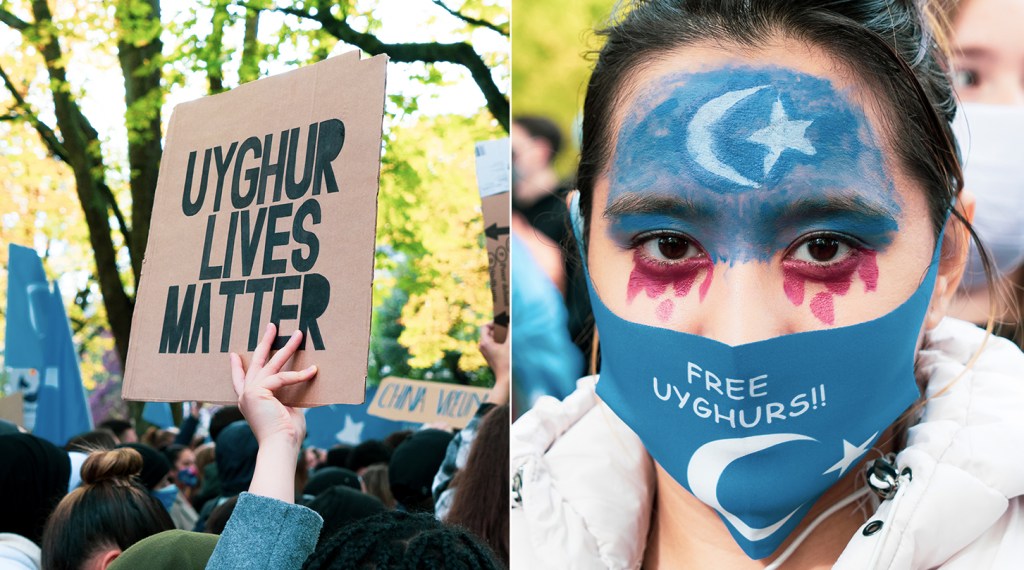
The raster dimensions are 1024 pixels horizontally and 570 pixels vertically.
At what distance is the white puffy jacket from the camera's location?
1.71 m

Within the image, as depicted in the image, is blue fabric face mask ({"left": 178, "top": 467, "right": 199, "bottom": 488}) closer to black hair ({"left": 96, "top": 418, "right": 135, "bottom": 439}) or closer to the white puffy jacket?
black hair ({"left": 96, "top": 418, "right": 135, "bottom": 439})

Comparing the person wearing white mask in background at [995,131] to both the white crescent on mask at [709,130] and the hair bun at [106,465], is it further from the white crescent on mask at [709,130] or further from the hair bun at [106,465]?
the hair bun at [106,465]

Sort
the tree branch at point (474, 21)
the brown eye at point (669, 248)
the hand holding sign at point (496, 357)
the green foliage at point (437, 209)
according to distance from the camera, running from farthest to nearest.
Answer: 1. the green foliage at point (437, 209)
2. the tree branch at point (474, 21)
3. the hand holding sign at point (496, 357)
4. the brown eye at point (669, 248)

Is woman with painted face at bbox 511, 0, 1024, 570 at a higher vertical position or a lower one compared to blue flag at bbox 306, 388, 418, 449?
higher

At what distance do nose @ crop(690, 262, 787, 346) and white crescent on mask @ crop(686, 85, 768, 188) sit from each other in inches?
7.2

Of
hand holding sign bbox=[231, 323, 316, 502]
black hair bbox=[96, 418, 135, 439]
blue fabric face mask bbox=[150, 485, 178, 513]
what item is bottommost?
black hair bbox=[96, 418, 135, 439]

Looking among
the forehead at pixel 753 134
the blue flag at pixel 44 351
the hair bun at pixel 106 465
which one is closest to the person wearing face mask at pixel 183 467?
the blue flag at pixel 44 351

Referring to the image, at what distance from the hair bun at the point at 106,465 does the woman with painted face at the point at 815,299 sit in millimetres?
1757

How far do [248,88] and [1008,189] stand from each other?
1893mm

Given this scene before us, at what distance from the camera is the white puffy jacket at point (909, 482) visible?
5.62 ft

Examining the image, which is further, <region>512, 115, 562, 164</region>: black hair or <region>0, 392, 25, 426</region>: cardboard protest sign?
<region>0, 392, 25, 426</region>: cardboard protest sign

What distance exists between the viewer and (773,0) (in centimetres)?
193

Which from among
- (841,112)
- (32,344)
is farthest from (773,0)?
(32,344)

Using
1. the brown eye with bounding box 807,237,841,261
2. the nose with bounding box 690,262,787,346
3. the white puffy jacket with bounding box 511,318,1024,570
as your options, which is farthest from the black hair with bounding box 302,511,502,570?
the brown eye with bounding box 807,237,841,261
